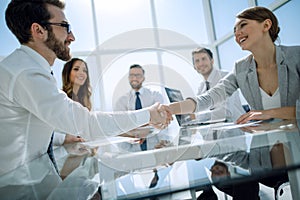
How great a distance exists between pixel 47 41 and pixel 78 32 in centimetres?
220

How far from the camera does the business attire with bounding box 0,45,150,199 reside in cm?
71

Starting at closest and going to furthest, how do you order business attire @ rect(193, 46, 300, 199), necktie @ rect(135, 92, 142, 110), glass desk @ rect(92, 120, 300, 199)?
glass desk @ rect(92, 120, 300, 199) → business attire @ rect(193, 46, 300, 199) → necktie @ rect(135, 92, 142, 110)

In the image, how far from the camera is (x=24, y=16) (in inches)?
36.8

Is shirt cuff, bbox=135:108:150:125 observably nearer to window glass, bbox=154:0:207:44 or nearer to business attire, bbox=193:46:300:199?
business attire, bbox=193:46:300:199

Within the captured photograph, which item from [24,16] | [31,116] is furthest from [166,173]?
[24,16]

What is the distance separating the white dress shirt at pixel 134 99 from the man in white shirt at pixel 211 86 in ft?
0.85

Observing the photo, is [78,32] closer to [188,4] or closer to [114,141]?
[188,4]

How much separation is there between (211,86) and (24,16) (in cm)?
104

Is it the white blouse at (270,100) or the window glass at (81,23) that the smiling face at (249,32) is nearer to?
the white blouse at (270,100)

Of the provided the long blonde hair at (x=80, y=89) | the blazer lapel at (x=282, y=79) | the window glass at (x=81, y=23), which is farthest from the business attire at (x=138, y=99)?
the window glass at (x=81, y=23)

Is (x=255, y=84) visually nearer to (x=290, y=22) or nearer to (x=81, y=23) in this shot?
(x=290, y=22)

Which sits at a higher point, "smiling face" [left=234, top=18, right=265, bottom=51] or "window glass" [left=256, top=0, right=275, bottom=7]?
"window glass" [left=256, top=0, right=275, bottom=7]

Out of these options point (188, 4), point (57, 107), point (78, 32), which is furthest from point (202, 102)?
point (188, 4)

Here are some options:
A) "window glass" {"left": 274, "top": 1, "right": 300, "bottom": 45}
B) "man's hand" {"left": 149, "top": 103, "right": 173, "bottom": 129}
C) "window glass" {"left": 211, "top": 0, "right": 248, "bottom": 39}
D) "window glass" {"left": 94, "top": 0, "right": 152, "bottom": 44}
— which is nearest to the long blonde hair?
"man's hand" {"left": 149, "top": 103, "right": 173, "bottom": 129}
